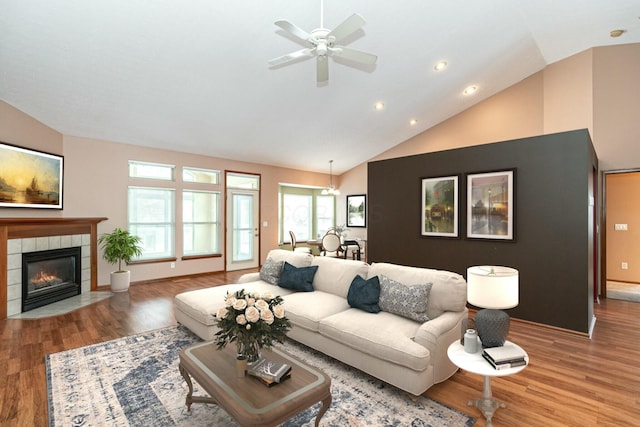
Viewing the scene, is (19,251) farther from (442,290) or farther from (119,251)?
(442,290)

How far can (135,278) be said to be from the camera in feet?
20.0

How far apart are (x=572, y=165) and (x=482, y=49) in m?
2.60

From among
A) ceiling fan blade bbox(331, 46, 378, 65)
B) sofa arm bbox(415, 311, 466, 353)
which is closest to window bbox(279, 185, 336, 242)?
ceiling fan blade bbox(331, 46, 378, 65)

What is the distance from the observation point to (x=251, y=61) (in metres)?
4.36

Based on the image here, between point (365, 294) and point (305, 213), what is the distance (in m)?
7.86

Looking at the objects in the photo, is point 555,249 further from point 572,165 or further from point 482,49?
point 482,49

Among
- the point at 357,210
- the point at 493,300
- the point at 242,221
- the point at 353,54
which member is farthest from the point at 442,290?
the point at 357,210

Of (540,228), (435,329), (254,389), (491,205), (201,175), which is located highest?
(201,175)

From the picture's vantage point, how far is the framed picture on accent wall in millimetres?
4418

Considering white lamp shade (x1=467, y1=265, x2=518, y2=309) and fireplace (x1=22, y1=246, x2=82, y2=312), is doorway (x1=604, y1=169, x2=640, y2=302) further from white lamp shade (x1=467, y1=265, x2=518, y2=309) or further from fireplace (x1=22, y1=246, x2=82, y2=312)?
fireplace (x1=22, y1=246, x2=82, y2=312)

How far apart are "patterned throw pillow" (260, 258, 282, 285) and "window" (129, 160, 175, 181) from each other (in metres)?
3.67

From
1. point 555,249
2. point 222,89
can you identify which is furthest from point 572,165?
point 222,89

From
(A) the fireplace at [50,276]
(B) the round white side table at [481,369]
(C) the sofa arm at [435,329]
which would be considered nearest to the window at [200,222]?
(A) the fireplace at [50,276]

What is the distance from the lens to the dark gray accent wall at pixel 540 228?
3.67 metres
